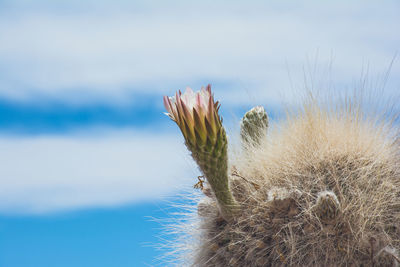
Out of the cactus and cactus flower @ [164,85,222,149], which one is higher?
cactus flower @ [164,85,222,149]

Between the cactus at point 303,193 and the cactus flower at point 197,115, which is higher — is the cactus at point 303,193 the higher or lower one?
the lower one

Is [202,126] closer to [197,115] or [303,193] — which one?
[197,115]

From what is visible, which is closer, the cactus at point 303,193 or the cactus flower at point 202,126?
the cactus flower at point 202,126

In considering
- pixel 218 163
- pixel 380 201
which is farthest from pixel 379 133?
pixel 218 163

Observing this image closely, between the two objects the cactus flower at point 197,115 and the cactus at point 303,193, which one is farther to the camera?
the cactus at point 303,193

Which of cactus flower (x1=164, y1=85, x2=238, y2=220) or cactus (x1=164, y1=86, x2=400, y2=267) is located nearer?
cactus flower (x1=164, y1=85, x2=238, y2=220)

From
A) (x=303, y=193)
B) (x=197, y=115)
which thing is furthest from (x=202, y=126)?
(x=303, y=193)

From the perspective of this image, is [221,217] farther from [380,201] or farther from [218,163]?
[380,201]
